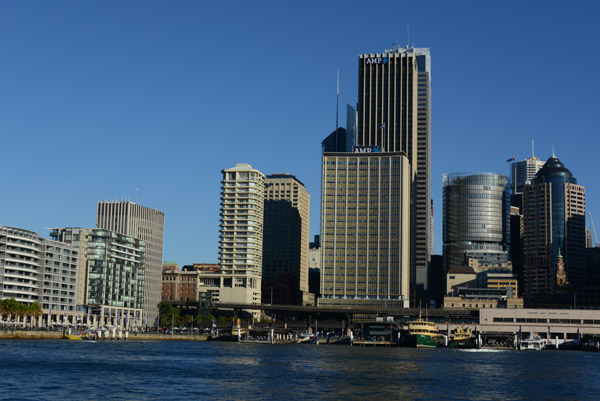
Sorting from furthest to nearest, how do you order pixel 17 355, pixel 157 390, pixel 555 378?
pixel 17 355
pixel 555 378
pixel 157 390

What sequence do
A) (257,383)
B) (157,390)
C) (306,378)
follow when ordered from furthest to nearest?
(306,378) → (257,383) → (157,390)

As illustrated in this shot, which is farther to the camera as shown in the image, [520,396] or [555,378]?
[555,378]

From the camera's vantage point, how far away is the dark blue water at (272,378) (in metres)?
99.9

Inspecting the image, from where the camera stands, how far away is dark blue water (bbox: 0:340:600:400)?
99875 mm

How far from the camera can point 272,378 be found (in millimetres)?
121375

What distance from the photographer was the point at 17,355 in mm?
154000

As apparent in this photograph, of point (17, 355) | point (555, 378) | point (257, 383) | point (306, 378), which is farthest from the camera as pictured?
point (17, 355)

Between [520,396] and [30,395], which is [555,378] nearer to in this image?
[520,396]

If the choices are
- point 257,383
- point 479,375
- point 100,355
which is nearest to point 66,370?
point 257,383

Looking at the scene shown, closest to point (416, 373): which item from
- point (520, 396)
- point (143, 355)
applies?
point (520, 396)

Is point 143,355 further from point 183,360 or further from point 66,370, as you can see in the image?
point 66,370

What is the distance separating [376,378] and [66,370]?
156 feet

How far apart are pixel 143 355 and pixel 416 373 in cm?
6508

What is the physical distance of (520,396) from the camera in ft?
343
